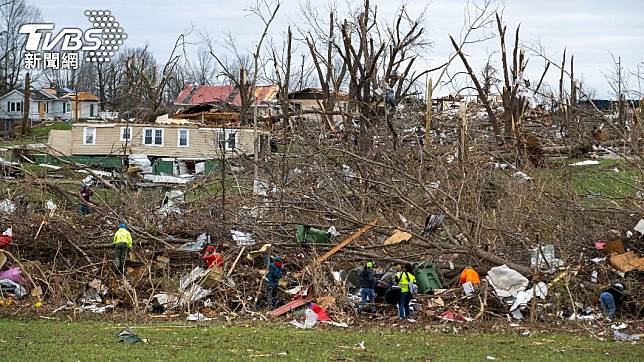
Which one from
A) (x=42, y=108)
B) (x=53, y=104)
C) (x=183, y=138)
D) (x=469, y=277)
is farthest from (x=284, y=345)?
(x=53, y=104)

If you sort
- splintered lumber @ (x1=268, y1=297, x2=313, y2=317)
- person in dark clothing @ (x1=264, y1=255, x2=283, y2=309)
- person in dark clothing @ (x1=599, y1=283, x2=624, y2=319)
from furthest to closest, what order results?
person in dark clothing @ (x1=264, y1=255, x2=283, y2=309), splintered lumber @ (x1=268, y1=297, x2=313, y2=317), person in dark clothing @ (x1=599, y1=283, x2=624, y2=319)

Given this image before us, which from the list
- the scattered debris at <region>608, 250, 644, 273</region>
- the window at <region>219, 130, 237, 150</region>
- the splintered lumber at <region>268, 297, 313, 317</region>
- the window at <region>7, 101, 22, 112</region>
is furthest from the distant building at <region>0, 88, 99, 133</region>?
the scattered debris at <region>608, 250, 644, 273</region>

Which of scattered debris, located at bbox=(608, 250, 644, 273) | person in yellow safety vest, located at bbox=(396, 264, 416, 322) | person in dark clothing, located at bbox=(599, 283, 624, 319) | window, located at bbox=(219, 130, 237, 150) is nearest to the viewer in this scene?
person in yellow safety vest, located at bbox=(396, 264, 416, 322)

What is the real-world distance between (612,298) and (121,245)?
7849 millimetres

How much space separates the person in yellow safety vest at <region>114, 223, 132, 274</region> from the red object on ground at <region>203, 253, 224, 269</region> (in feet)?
4.46

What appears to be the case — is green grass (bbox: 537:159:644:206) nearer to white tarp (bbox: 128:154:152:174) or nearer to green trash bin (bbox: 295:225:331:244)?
green trash bin (bbox: 295:225:331:244)

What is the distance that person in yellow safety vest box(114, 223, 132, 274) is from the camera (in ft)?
50.0

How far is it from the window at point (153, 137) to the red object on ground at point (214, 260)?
24614 mm

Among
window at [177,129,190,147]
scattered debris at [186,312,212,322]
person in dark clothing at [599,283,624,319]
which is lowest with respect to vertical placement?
scattered debris at [186,312,212,322]

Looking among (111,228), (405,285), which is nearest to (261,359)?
(405,285)

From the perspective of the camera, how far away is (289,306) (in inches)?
550

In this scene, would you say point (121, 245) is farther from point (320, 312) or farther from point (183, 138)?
point (183, 138)

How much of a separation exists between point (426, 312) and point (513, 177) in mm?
5736

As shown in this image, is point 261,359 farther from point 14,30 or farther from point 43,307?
point 14,30
